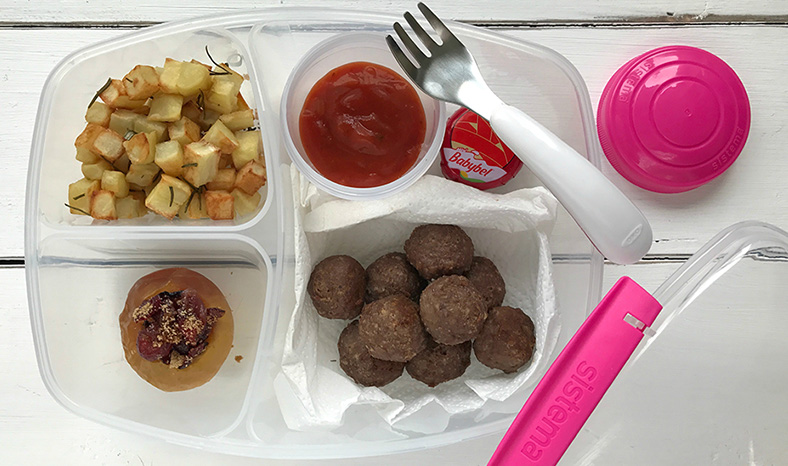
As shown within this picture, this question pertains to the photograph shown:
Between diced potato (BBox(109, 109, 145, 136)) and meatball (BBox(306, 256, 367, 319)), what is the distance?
1.17 feet

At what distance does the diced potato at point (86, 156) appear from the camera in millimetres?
900

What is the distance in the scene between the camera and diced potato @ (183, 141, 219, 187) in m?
0.88

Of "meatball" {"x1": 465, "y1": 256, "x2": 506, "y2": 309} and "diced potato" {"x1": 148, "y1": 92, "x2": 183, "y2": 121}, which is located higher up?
"meatball" {"x1": 465, "y1": 256, "x2": 506, "y2": 309}

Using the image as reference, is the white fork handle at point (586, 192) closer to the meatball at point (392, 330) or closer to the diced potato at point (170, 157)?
the meatball at point (392, 330)

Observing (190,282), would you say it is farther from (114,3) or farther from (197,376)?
(114,3)

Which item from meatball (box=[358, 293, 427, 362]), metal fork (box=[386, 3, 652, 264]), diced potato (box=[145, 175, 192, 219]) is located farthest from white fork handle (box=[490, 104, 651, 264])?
diced potato (box=[145, 175, 192, 219])

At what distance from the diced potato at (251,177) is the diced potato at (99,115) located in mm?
214

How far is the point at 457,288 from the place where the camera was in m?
0.85

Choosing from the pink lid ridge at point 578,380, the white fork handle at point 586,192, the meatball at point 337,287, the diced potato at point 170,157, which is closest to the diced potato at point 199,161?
the diced potato at point 170,157

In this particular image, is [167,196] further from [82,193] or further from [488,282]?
[488,282]

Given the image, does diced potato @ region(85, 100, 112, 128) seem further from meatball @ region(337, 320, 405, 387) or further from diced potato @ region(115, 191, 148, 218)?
meatball @ region(337, 320, 405, 387)

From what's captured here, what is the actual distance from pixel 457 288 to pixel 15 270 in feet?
2.57

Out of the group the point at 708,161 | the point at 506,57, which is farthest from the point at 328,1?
the point at 708,161

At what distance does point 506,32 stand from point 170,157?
59cm
